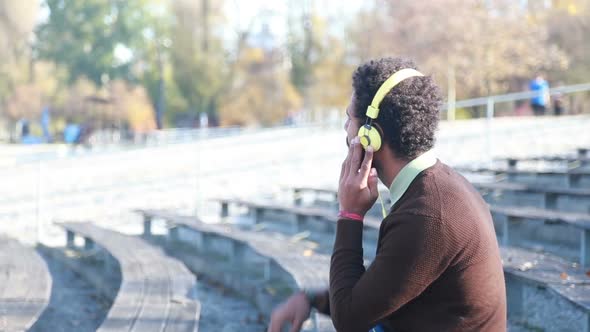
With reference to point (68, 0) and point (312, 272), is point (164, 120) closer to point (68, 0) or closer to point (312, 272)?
point (68, 0)

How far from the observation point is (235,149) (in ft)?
40.2

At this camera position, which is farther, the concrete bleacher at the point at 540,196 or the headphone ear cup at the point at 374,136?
the concrete bleacher at the point at 540,196

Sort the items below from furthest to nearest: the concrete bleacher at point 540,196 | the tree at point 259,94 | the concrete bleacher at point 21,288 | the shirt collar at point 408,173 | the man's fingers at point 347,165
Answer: the tree at point 259,94 → the concrete bleacher at point 540,196 → the concrete bleacher at point 21,288 → the man's fingers at point 347,165 → the shirt collar at point 408,173

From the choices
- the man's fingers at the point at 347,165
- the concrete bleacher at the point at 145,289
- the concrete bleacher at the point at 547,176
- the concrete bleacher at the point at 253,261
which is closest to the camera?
the man's fingers at the point at 347,165

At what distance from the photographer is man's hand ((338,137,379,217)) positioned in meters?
1.95

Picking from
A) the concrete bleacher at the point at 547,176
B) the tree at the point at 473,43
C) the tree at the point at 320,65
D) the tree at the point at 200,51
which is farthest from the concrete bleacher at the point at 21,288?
the tree at the point at 200,51

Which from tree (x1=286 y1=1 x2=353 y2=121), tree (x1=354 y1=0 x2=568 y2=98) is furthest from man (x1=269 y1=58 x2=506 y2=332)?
tree (x1=286 y1=1 x2=353 y2=121)

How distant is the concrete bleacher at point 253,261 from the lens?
4379 mm

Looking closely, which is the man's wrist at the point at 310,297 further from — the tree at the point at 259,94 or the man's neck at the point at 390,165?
the tree at the point at 259,94

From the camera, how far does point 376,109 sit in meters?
1.91

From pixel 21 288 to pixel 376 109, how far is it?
2.91 m

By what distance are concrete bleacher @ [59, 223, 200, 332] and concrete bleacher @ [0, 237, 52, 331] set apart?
37 centimetres

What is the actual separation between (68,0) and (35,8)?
334cm

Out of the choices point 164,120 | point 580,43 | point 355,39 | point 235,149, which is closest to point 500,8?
point 580,43
